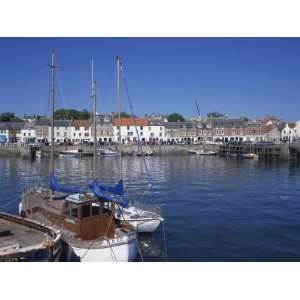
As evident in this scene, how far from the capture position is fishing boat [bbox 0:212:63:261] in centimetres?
1048

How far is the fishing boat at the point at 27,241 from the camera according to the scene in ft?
34.4

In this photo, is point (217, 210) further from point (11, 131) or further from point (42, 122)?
point (11, 131)

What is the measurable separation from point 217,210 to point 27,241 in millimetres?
11444

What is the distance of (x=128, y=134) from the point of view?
78812 millimetres

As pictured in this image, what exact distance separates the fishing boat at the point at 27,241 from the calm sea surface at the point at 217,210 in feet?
12.2

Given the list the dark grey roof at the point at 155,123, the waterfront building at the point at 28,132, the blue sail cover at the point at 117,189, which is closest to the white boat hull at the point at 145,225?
the blue sail cover at the point at 117,189

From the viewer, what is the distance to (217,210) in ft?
67.2

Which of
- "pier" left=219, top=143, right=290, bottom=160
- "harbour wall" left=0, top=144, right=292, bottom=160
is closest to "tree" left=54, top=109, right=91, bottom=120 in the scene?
"harbour wall" left=0, top=144, right=292, bottom=160

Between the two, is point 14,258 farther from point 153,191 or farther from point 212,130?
point 212,130

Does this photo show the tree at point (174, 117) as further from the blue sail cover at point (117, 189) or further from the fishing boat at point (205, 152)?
the blue sail cover at point (117, 189)

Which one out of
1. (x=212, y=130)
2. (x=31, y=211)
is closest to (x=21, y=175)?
(x=31, y=211)

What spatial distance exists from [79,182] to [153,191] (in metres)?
7.30

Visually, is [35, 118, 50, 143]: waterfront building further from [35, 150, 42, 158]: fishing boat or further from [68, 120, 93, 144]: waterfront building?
[35, 150, 42, 158]: fishing boat

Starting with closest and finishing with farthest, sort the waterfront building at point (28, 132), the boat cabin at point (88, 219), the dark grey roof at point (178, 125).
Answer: the boat cabin at point (88, 219) < the waterfront building at point (28, 132) < the dark grey roof at point (178, 125)
